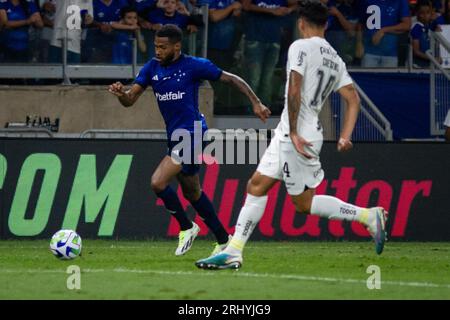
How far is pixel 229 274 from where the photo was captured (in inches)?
419

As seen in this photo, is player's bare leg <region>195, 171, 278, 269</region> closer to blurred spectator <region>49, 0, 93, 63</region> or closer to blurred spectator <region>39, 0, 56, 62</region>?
blurred spectator <region>49, 0, 93, 63</region>

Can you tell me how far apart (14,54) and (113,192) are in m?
3.42

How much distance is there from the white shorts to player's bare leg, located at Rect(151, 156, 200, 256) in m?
2.54

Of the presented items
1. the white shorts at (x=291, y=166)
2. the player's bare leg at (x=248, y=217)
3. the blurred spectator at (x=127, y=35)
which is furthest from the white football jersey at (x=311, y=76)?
the blurred spectator at (x=127, y=35)

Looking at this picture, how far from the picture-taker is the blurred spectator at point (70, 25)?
61.7 feet

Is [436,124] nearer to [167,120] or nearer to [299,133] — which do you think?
[167,120]

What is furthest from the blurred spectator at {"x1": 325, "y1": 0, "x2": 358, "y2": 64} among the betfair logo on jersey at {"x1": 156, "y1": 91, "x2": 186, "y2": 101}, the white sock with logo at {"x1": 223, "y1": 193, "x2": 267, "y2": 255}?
the white sock with logo at {"x1": 223, "y1": 193, "x2": 267, "y2": 255}

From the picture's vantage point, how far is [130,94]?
1307cm

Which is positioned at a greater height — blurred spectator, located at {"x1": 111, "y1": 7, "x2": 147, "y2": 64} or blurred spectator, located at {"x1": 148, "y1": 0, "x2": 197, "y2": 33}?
blurred spectator, located at {"x1": 148, "y1": 0, "x2": 197, "y2": 33}

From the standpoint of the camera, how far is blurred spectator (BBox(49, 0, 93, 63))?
18.8m

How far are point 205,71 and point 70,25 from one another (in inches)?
244
